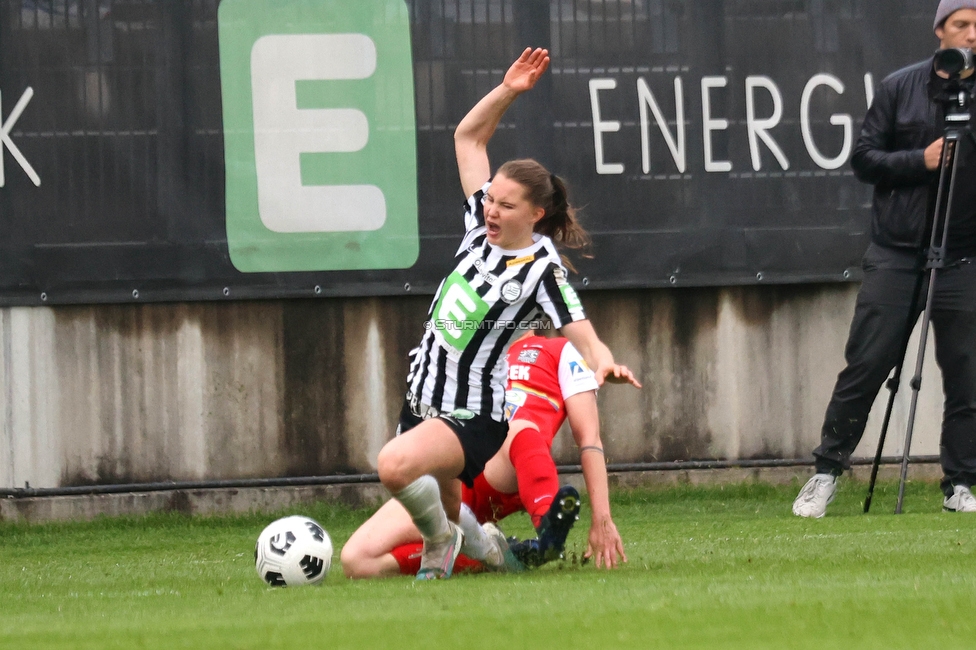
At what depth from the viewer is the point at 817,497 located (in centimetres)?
682

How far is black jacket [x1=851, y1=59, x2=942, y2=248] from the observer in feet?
22.0

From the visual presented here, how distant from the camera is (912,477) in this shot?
8.45m

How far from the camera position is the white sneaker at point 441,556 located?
4.92 m

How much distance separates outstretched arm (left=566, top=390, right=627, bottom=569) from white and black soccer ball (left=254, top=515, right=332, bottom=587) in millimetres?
939

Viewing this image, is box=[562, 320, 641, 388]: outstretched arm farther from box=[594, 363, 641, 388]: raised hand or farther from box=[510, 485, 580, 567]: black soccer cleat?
box=[510, 485, 580, 567]: black soccer cleat

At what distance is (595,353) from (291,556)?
1245 mm

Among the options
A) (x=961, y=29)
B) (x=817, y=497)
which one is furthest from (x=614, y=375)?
(x=961, y=29)

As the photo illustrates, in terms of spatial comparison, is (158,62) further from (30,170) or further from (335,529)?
(335,529)

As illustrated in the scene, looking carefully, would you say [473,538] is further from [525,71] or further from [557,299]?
[525,71]

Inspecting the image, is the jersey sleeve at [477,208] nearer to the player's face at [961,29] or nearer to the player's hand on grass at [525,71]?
the player's hand on grass at [525,71]

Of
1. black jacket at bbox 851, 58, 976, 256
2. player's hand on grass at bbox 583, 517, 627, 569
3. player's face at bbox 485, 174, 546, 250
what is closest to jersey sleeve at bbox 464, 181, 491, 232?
player's face at bbox 485, 174, 546, 250

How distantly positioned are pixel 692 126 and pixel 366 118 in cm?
186

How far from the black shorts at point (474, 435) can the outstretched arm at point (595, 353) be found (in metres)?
0.40

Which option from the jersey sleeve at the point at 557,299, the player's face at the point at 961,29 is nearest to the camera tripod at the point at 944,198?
the player's face at the point at 961,29
